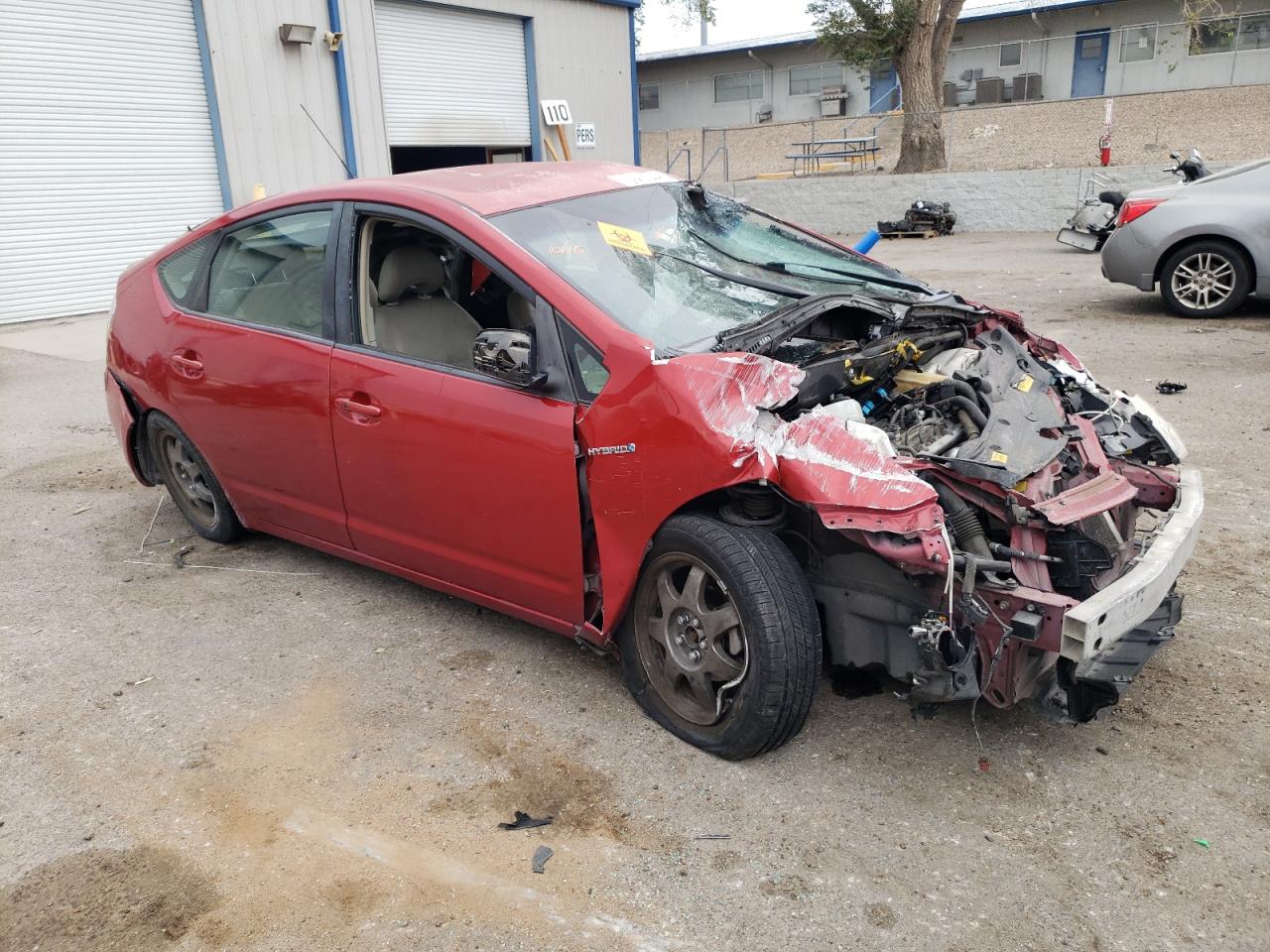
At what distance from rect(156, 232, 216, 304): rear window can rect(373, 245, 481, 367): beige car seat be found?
3.65 feet

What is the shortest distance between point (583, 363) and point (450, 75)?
1675 centimetres

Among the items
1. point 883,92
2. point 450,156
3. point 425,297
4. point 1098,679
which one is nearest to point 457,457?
point 425,297

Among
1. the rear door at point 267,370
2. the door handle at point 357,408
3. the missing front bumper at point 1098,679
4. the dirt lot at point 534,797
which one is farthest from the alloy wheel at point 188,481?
the missing front bumper at point 1098,679

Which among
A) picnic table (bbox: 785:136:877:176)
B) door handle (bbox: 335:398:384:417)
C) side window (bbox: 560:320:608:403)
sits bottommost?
door handle (bbox: 335:398:384:417)

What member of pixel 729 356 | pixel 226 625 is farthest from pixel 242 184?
pixel 729 356

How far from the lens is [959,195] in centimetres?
1939

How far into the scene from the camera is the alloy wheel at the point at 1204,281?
9102 mm

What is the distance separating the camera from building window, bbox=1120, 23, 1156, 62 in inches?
1236

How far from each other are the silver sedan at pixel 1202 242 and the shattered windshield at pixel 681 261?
6155 mm

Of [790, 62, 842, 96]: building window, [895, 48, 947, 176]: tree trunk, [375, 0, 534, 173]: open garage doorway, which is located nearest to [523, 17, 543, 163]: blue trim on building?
[375, 0, 534, 173]: open garage doorway

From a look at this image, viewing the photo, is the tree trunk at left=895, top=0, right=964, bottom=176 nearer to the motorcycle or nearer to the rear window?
the motorcycle

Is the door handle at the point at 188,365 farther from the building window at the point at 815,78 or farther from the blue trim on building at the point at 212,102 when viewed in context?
the building window at the point at 815,78

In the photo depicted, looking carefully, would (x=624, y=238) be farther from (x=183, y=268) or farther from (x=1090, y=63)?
(x=1090, y=63)

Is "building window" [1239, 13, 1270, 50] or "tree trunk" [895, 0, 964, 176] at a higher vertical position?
"building window" [1239, 13, 1270, 50]
